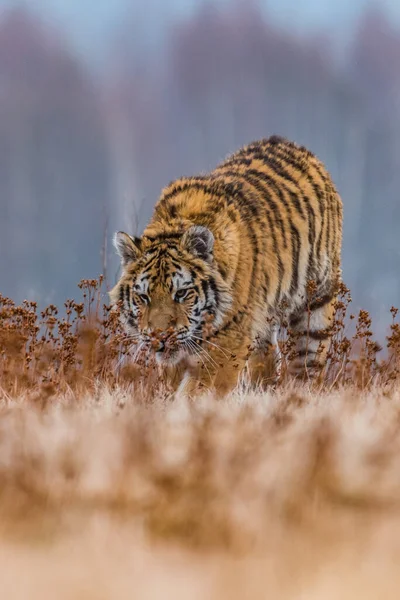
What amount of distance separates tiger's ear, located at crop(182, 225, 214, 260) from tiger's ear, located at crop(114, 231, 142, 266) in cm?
38

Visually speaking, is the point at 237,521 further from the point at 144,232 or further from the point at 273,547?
the point at 144,232

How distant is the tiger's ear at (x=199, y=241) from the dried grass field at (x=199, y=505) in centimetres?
192

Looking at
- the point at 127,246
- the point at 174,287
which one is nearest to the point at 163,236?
the point at 127,246

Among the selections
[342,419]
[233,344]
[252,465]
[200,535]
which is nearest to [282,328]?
[233,344]

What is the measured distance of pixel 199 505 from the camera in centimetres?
252

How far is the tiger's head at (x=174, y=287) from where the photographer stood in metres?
5.29

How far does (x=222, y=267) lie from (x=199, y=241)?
30cm

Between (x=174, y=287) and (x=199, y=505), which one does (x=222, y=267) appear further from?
(x=199, y=505)

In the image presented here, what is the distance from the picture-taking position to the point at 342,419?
3.53 m

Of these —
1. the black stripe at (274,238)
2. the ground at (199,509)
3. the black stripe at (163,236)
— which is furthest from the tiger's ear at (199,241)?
the ground at (199,509)

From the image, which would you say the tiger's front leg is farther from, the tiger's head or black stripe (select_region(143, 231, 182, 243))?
black stripe (select_region(143, 231, 182, 243))

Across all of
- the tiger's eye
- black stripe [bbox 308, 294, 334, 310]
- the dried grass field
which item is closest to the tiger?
the tiger's eye

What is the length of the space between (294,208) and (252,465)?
13.9ft

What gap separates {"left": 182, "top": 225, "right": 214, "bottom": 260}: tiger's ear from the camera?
534 cm
